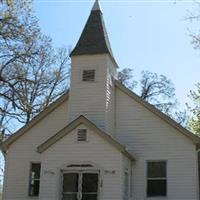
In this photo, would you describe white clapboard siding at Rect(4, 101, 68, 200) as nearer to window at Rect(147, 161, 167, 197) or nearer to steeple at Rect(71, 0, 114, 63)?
steeple at Rect(71, 0, 114, 63)

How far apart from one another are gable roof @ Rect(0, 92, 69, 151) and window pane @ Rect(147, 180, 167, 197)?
6.07m

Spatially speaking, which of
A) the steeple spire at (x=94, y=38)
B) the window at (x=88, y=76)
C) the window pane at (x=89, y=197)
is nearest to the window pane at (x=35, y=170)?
the window pane at (x=89, y=197)

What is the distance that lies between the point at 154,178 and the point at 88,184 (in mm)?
3441

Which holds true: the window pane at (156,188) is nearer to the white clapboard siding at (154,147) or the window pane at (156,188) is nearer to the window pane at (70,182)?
the white clapboard siding at (154,147)

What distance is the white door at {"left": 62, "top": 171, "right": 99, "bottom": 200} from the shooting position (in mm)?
21172

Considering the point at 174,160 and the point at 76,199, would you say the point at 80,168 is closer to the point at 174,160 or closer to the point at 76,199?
the point at 76,199

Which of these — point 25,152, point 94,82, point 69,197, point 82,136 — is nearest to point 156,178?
point 82,136

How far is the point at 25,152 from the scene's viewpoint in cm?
2492

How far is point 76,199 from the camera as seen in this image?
2120cm

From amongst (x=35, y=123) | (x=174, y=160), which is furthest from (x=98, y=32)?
(x=174, y=160)

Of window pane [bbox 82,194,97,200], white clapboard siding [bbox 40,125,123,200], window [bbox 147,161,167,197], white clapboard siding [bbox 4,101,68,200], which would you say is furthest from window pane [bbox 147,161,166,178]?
white clapboard siding [bbox 4,101,68,200]

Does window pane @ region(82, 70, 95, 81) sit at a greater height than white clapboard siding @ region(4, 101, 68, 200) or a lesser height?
greater

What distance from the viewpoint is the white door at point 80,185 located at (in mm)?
21172

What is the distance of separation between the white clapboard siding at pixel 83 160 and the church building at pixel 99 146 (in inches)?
1.6
